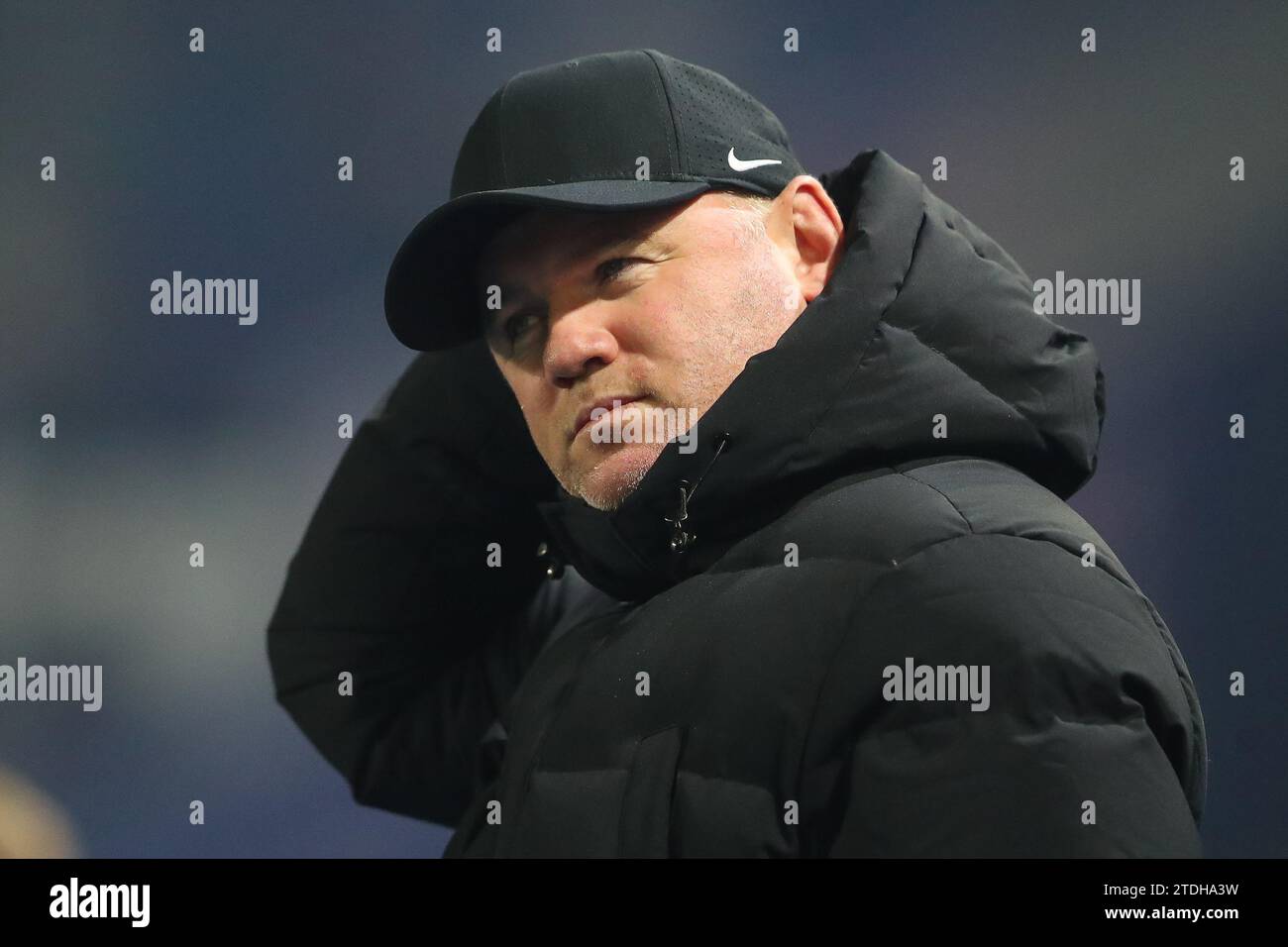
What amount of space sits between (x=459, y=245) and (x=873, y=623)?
1.90ft

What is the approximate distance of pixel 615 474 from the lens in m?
1.14

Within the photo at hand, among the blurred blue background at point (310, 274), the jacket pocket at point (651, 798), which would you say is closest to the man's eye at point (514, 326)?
the jacket pocket at point (651, 798)

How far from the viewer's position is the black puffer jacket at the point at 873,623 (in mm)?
768

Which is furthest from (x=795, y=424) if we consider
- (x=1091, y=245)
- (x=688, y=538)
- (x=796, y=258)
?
(x=1091, y=245)

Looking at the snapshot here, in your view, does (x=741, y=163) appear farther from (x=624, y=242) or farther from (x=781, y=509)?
(x=781, y=509)

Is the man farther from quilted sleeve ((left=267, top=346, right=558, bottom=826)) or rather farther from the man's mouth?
quilted sleeve ((left=267, top=346, right=558, bottom=826))

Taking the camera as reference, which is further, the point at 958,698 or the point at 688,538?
the point at 688,538

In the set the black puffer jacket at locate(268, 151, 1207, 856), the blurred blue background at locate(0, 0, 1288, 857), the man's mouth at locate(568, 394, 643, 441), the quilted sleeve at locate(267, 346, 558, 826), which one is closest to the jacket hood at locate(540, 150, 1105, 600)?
the black puffer jacket at locate(268, 151, 1207, 856)

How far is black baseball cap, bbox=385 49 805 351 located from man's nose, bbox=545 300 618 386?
0.10 metres

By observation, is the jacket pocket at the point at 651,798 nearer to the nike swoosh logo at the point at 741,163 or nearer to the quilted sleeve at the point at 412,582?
the nike swoosh logo at the point at 741,163

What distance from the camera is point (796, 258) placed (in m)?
1.21

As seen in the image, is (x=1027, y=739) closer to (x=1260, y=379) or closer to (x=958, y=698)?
(x=958, y=698)

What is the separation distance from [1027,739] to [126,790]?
144 cm

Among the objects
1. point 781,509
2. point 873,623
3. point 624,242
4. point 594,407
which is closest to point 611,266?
point 624,242
